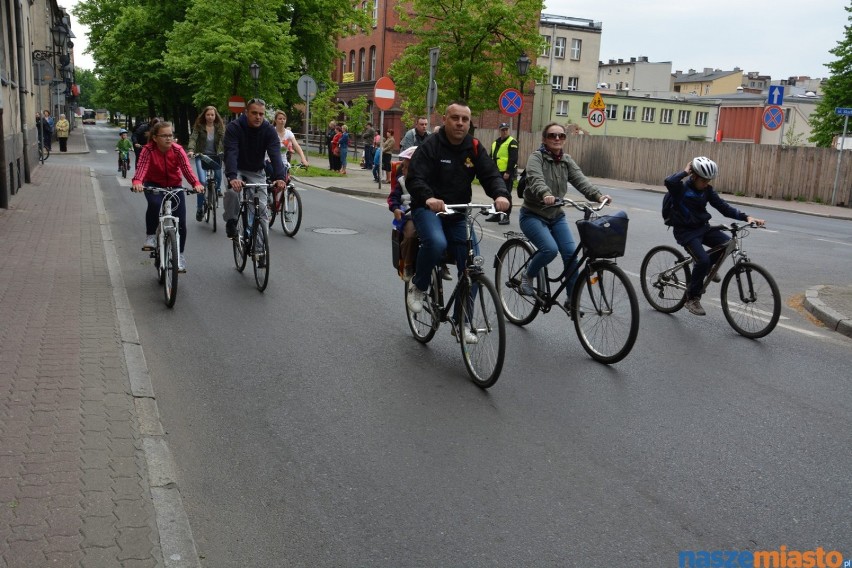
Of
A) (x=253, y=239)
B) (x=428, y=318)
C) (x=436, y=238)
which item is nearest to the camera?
(x=436, y=238)

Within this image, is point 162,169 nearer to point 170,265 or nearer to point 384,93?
point 170,265

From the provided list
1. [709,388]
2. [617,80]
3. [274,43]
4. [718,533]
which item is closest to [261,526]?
[718,533]

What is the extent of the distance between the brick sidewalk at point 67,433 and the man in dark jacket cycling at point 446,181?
Result: 240 centimetres

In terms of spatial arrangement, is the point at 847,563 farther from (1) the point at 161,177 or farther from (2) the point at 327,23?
(2) the point at 327,23

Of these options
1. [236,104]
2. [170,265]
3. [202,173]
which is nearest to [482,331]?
[170,265]

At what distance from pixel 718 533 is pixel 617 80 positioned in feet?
403

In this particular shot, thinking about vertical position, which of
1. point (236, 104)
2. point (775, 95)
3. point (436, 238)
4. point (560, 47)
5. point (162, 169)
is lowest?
point (436, 238)

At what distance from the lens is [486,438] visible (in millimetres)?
5012

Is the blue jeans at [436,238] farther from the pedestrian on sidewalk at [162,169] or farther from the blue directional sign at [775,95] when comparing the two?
the blue directional sign at [775,95]

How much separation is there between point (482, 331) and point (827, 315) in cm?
455

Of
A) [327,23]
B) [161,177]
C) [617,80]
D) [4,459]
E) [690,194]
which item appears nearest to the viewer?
[4,459]

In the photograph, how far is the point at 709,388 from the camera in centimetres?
617

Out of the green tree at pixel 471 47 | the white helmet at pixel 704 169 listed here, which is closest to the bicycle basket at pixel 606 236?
the white helmet at pixel 704 169

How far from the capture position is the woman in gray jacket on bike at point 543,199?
24.6 ft
